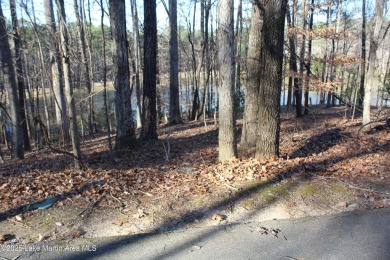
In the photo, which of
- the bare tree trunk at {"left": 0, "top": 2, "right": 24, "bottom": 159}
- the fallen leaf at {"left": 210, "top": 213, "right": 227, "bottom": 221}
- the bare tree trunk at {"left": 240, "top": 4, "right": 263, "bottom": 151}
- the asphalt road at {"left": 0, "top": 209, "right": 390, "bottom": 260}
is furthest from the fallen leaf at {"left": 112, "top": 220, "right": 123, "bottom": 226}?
the bare tree trunk at {"left": 0, "top": 2, "right": 24, "bottom": 159}

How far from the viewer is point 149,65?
387 inches

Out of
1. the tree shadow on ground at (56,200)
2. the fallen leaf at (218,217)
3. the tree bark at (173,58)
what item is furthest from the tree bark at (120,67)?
the tree bark at (173,58)

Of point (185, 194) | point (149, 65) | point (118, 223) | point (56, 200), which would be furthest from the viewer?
point (149, 65)

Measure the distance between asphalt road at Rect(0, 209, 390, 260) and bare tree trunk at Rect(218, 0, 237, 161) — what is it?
7.85 feet

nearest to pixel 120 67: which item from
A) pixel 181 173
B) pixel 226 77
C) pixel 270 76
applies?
pixel 226 77

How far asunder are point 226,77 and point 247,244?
3.28 m

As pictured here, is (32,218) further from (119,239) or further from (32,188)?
(119,239)

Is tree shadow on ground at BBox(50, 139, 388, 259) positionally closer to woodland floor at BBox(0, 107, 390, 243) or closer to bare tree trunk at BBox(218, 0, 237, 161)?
woodland floor at BBox(0, 107, 390, 243)

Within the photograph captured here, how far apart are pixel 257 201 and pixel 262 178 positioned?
0.72 meters

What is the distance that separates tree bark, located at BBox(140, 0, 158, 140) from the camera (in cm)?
966

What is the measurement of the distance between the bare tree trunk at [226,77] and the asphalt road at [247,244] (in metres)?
2.39

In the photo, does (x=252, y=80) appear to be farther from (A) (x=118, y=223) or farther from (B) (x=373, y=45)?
(B) (x=373, y=45)

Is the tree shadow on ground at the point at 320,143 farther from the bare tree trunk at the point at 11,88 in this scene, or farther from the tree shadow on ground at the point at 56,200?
the bare tree trunk at the point at 11,88

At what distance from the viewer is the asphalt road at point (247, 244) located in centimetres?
333
